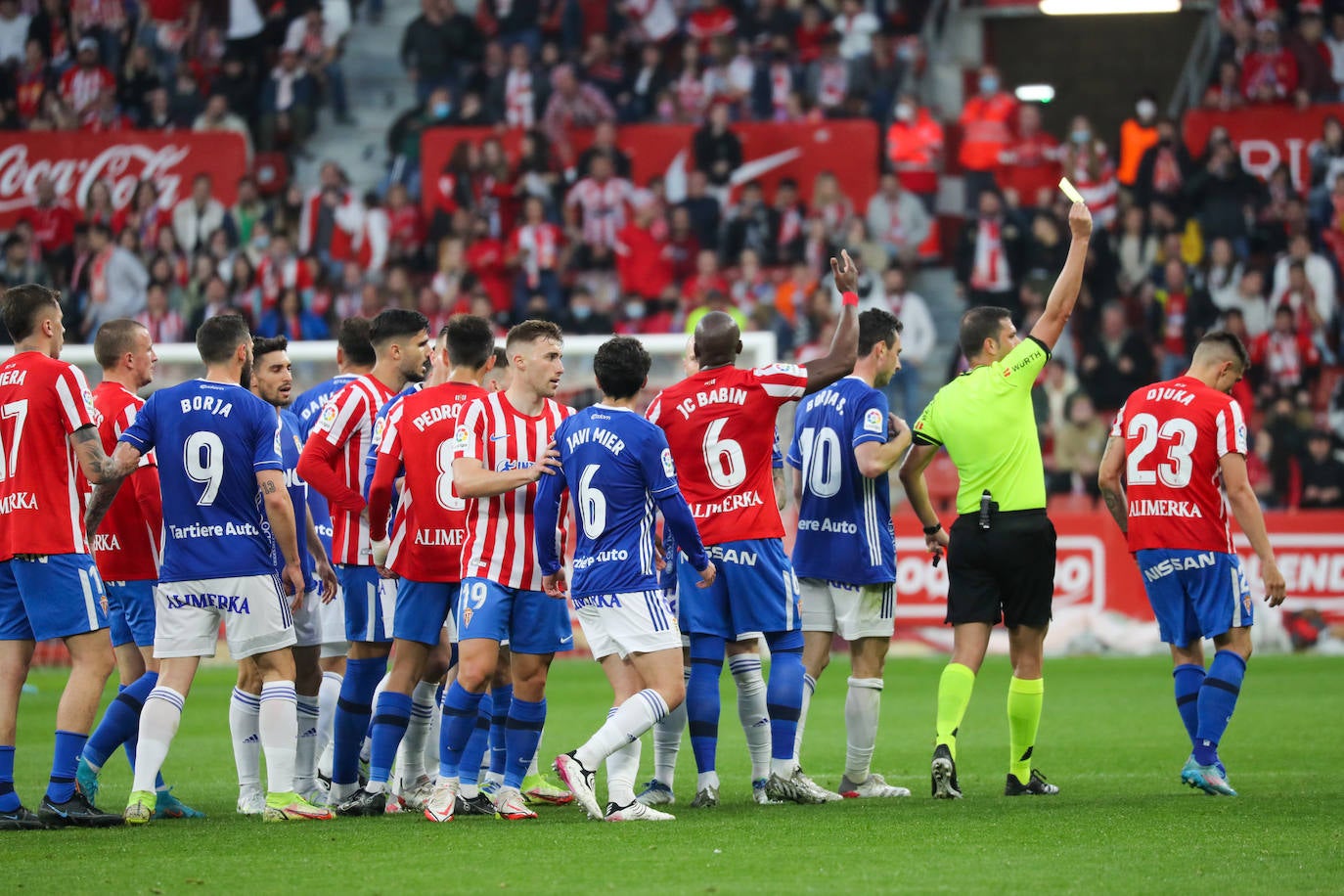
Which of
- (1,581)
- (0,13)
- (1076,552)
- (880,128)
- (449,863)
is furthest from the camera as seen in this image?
(0,13)

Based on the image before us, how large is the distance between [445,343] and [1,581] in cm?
246

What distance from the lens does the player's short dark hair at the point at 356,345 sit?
30.5 ft

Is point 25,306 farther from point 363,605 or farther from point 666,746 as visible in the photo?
point 666,746

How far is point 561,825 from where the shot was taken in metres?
7.66

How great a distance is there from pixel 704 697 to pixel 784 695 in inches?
16.1

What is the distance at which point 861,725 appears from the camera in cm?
883

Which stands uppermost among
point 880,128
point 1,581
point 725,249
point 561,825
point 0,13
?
point 0,13

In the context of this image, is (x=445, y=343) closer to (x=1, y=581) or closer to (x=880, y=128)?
(x=1, y=581)

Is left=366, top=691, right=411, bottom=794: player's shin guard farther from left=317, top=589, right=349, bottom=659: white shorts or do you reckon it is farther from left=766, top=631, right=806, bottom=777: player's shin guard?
left=766, top=631, right=806, bottom=777: player's shin guard

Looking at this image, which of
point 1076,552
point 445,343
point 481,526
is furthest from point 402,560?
point 1076,552

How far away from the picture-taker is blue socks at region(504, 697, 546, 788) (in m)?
8.07

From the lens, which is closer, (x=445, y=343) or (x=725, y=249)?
(x=445, y=343)

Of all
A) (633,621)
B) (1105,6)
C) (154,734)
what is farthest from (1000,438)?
(1105,6)

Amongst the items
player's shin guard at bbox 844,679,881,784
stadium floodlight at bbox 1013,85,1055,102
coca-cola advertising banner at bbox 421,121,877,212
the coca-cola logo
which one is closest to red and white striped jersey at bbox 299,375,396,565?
player's shin guard at bbox 844,679,881,784
